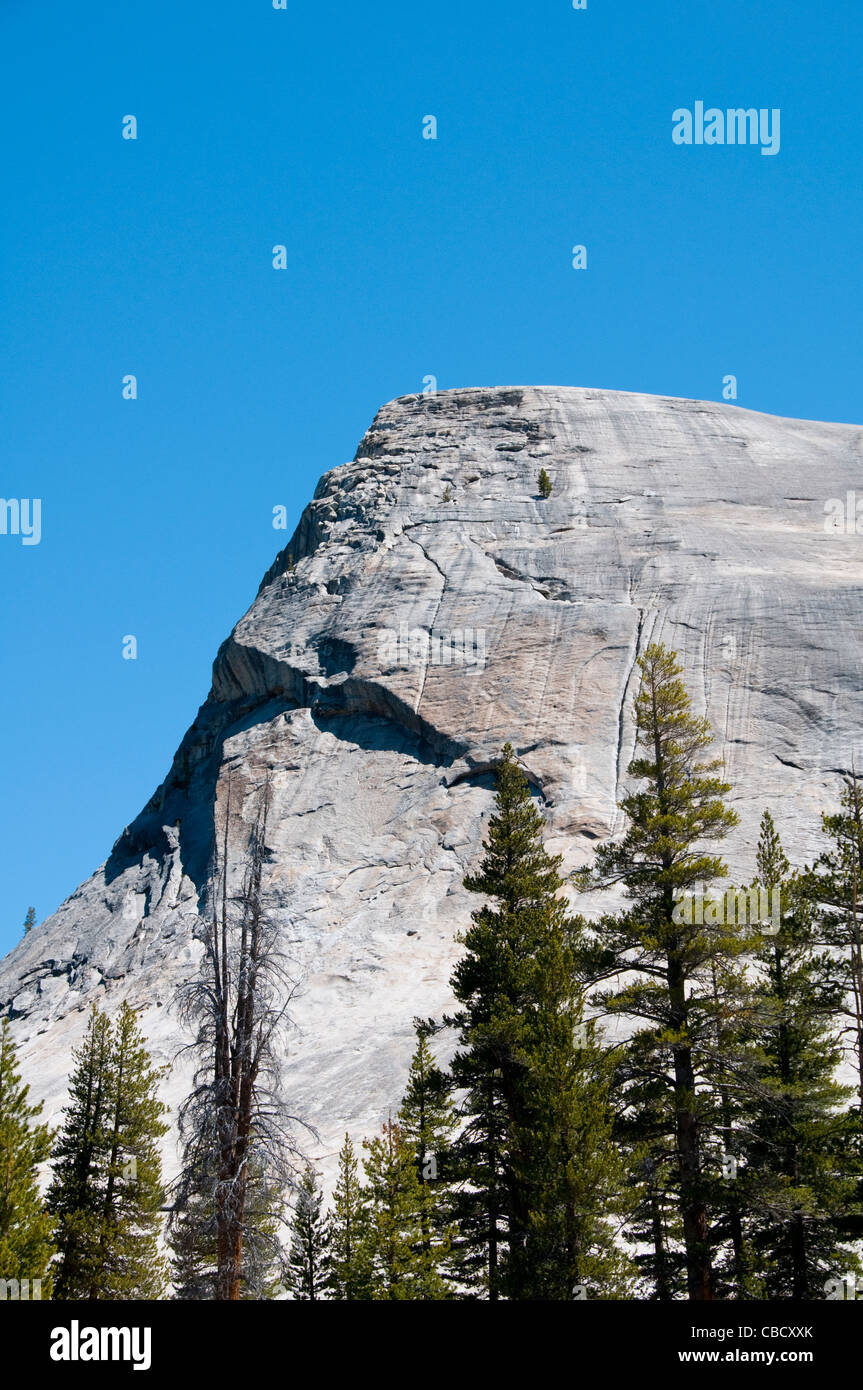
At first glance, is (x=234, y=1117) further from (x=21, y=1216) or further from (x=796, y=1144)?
(x=796, y=1144)

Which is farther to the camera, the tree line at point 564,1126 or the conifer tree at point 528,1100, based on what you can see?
the tree line at point 564,1126

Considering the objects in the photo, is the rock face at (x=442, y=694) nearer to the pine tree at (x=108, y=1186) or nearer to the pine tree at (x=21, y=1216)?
the pine tree at (x=108, y=1186)

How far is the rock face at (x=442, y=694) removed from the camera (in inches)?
2079

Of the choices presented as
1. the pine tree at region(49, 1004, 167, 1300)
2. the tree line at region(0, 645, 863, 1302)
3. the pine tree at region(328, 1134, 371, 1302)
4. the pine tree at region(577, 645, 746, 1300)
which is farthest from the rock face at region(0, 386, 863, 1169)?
the pine tree at region(577, 645, 746, 1300)

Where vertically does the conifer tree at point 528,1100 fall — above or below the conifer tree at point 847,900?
below

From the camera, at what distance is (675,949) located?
2430 centimetres

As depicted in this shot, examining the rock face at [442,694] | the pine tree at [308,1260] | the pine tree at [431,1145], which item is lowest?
the pine tree at [308,1260]

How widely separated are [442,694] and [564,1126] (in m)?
40.5

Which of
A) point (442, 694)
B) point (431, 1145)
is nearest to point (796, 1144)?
point (431, 1145)

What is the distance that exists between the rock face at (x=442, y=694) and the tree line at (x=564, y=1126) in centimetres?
1477

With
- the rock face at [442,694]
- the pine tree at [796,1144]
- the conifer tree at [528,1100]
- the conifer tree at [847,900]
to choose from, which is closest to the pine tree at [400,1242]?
the conifer tree at [528,1100]

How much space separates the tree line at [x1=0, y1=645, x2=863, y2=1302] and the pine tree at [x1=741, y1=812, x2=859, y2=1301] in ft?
0.18
